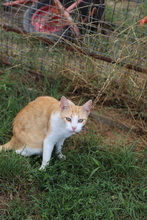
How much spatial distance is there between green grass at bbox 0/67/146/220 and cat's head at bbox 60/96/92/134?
0.48m

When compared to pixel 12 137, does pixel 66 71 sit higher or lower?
higher

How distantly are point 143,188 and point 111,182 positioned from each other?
12.9 inches

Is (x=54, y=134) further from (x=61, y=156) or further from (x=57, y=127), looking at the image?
(x=61, y=156)

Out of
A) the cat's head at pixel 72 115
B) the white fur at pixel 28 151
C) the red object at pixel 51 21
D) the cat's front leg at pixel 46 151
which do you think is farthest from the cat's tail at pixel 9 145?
the red object at pixel 51 21

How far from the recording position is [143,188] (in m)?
3.41

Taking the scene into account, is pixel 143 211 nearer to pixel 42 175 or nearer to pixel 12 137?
pixel 42 175

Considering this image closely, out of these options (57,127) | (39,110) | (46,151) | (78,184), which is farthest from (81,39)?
(78,184)

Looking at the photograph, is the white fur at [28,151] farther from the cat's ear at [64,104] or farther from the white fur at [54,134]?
the cat's ear at [64,104]

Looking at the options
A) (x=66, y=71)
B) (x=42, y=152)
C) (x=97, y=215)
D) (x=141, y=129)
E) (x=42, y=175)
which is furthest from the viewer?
(x=66, y=71)

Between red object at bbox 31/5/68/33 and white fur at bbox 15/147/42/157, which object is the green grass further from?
red object at bbox 31/5/68/33

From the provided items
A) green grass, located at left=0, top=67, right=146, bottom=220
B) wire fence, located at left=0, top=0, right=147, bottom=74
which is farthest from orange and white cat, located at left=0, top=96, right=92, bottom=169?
wire fence, located at left=0, top=0, right=147, bottom=74

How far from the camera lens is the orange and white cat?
335 centimetres

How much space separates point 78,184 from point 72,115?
2.31 ft

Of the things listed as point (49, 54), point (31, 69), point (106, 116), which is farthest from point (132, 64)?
point (31, 69)
